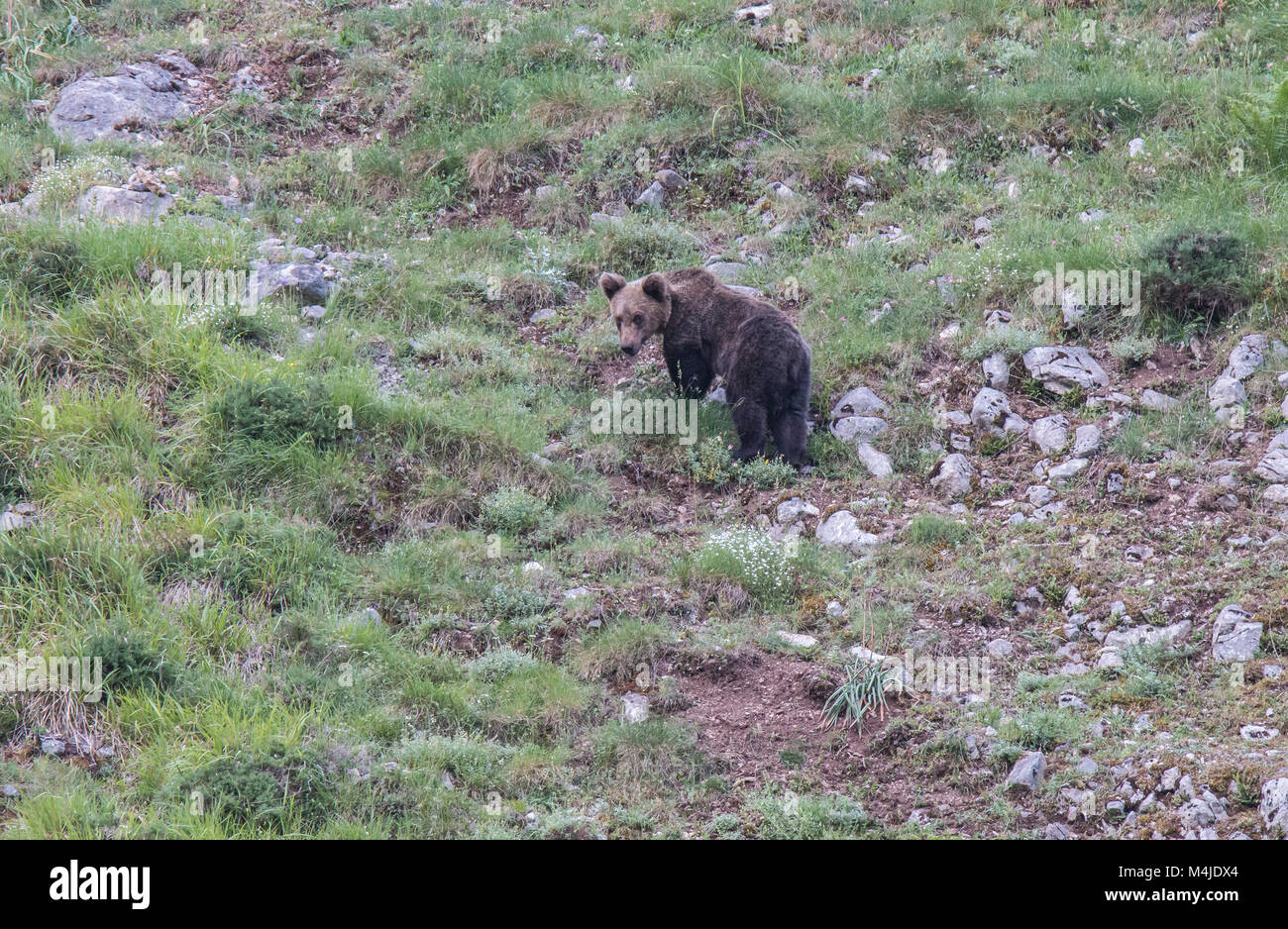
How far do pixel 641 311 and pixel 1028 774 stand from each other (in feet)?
16.7

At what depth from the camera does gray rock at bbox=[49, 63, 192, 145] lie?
1166 centimetres

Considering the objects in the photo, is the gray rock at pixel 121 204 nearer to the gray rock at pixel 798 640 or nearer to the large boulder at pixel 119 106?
the large boulder at pixel 119 106

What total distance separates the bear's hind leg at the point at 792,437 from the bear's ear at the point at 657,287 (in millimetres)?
1513

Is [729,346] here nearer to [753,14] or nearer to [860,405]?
[860,405]

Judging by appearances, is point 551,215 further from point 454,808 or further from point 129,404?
point 454,808

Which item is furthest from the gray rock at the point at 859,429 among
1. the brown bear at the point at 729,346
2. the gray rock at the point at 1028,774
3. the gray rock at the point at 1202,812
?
the gray rock at the point at 1202,812

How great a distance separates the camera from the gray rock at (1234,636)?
230 inches

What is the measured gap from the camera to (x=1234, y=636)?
592 centimetres

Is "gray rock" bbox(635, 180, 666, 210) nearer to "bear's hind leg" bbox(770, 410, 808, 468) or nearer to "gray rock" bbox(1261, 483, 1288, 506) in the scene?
"bear's hind leg" bbox(770, 410, 808, 468)

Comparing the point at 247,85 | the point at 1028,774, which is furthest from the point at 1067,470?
the point at 247,85

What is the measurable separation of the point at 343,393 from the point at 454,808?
12.0 ft

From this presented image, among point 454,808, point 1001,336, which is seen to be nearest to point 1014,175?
point 1001,336

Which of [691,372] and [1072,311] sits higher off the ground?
[1072,311]

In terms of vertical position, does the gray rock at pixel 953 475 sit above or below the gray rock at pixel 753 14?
below
